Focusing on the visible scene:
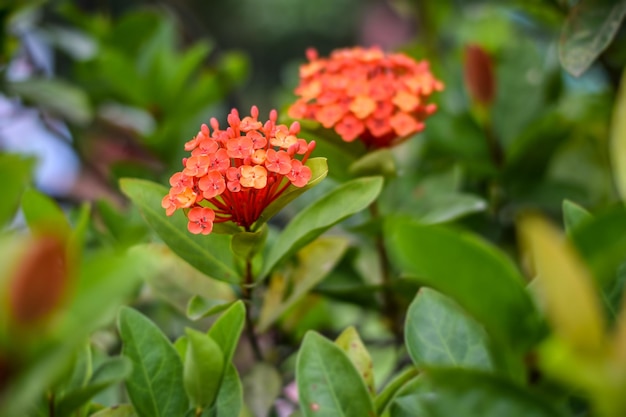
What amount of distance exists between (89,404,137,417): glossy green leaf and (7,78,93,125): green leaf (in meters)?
0.69

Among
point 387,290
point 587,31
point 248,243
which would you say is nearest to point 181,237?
point 248,243

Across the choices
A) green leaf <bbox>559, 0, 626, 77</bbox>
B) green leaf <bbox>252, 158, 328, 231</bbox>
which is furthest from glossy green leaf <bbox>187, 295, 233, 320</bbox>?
green leaf <bbox>559, 0, 626, 77</bbox>

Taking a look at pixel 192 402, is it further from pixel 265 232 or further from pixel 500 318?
pixel 500 318

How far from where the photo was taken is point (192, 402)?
0.61 metres

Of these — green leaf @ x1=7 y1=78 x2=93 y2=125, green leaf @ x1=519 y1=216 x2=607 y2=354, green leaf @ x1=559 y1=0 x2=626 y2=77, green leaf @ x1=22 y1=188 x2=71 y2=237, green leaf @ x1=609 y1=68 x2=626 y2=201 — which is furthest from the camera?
green leaf @ x1=7 y1=78 x2=93 y2=125

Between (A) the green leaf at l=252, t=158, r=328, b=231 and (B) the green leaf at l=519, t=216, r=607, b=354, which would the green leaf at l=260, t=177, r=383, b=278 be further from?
(B) the green leaf at l=519, t=216, r=607, b=354

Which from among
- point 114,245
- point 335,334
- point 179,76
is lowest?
point 335,334

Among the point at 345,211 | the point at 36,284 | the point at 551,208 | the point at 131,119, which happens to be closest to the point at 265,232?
the point at 345,211

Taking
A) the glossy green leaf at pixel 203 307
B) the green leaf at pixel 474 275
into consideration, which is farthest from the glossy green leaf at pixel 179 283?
the green leaf at pixel 474 275

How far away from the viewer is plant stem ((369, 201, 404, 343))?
89 centimetres

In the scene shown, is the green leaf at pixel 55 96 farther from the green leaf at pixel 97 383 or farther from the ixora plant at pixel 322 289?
the green leaf at pixel 97 383

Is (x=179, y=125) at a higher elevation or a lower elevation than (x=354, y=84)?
lower

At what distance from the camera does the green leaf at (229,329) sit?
0.59 meters

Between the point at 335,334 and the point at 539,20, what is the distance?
2.09 ft
